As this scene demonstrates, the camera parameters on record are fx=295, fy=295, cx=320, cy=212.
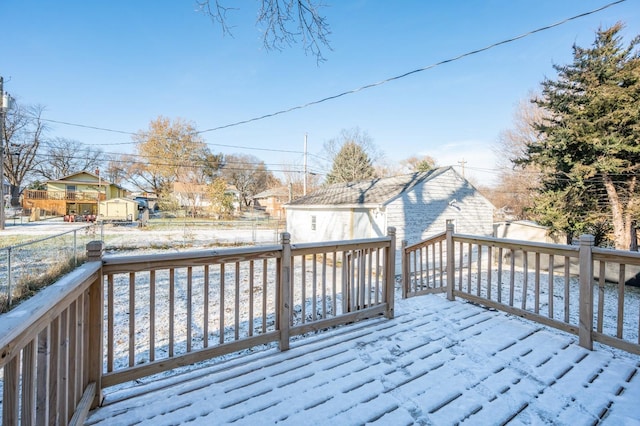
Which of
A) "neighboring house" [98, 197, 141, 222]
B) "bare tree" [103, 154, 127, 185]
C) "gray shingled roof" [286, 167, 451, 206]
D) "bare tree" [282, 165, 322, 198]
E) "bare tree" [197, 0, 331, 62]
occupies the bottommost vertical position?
"neighboring house" [98, 197, 141, 222]

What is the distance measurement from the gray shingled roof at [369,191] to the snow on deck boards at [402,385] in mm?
6824

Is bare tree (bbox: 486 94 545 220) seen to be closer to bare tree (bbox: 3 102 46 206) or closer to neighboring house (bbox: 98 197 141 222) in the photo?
neighboring house (bbox: 98 197 141 222)

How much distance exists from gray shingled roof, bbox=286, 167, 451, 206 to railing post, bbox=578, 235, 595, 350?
6.62 m

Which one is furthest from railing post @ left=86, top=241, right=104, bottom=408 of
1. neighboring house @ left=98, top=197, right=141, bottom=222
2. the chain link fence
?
neighboring house @ left=98, top=197, right=141, bottom=222

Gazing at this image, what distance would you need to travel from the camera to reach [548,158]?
945cm

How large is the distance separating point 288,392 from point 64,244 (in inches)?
351

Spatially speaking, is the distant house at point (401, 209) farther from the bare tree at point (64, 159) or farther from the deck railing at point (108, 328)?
the bare tree at point (64, 159)

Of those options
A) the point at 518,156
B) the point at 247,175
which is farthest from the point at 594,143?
the point at 247,175

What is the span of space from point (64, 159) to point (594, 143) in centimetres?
4335

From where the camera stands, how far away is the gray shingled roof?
10.1 meters

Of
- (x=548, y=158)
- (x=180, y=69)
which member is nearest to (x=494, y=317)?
(x=548, y=158)

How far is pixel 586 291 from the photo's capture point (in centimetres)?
266

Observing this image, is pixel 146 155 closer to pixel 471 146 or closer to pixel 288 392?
pixel 471 146

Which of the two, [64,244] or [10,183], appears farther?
[10,183]
